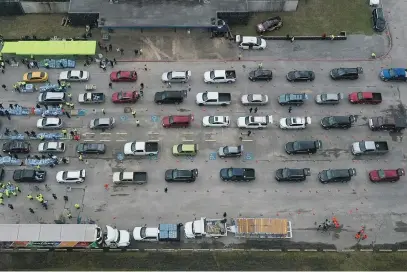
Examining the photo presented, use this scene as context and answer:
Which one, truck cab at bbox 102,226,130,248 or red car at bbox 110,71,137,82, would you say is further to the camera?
red car at bbox 110,71,137,82

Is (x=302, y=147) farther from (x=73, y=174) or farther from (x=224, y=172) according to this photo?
(x=73, y=174)

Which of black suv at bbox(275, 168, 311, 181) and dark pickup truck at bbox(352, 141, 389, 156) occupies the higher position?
dark pickup truck at bbox(352, 141, 389, 156)

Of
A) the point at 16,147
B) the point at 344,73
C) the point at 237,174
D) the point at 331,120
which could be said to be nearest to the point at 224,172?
the point at 237,174

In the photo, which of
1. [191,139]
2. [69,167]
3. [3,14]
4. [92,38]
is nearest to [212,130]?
[191,139]

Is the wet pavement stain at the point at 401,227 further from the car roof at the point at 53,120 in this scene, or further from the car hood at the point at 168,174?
the car roof at the point at 53,120

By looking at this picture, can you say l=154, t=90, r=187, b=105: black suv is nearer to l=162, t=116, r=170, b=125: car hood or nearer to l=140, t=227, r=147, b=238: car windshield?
l=162, t=116, r=170, b=125: car hood

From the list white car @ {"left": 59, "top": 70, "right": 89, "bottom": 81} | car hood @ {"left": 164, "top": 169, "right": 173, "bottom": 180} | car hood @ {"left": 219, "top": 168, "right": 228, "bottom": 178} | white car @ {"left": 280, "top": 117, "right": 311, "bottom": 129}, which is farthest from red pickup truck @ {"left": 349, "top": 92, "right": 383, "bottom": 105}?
white car @ {"left": 59, "top": 70, "right": 89, "bottom": 81}
